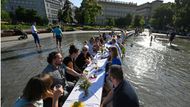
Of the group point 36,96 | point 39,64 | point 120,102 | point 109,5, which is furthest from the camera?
point 109,5

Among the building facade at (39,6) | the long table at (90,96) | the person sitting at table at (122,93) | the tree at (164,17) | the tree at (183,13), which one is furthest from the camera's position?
the building facade at (39,6)

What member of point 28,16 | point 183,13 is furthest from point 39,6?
point 183,13

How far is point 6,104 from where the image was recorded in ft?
21.7

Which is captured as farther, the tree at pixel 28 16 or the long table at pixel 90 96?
the tree at pixel 28 16

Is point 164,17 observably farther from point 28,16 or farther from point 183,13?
point 28,16

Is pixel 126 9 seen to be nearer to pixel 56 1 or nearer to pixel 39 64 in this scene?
pixel 56 1

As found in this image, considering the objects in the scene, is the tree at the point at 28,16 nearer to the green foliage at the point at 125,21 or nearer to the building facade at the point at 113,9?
the green foliage at the point at 125,21

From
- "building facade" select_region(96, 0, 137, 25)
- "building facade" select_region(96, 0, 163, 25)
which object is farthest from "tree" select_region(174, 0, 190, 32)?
"building facade" select_region(96, 0, 137, 25)

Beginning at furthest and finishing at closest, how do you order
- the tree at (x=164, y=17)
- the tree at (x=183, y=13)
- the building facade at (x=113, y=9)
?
the building facade at (x=113, y=9) → the tree at (x=164, y=17) → the tree at (x=183, y=13)

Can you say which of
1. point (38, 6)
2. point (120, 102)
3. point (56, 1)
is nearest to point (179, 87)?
point (120, 102)

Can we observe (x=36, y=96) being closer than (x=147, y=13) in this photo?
Yes

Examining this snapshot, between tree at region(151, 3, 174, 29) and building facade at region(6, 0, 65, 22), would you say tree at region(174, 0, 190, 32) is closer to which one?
tree at region(151, 3, 174, 29)

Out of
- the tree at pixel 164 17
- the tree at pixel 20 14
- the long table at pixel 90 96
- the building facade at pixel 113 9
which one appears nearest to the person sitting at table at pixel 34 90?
the long table at pixel 90 96

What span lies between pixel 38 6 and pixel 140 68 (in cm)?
14557
